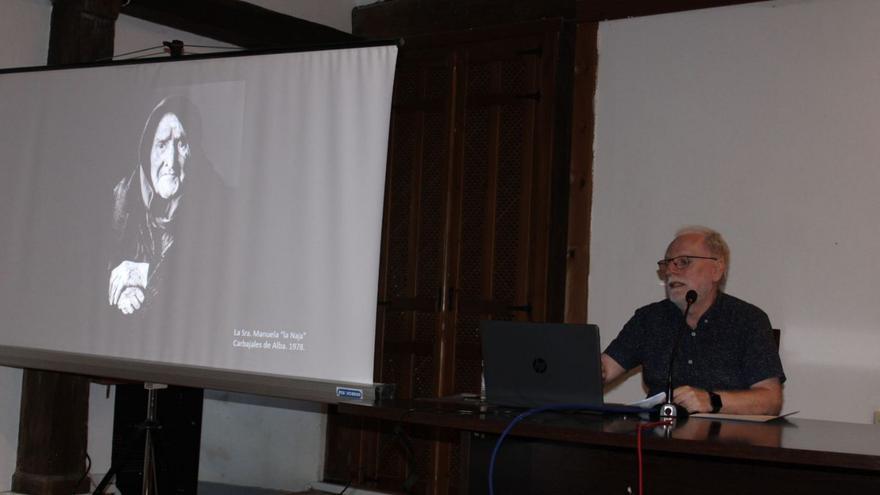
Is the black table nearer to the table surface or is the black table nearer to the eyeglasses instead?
the table surface

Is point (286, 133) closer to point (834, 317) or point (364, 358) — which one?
point (364, 358)

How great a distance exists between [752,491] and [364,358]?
127 cm

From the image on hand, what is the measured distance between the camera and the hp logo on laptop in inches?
105

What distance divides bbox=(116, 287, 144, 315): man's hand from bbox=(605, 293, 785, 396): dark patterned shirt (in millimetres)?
1870

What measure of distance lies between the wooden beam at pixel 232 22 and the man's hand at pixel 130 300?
1.45 m

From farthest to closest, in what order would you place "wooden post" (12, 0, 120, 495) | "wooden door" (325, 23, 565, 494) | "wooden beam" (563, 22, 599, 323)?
"wooden door" (325, 23, 565, 494), "wooden beam" (563, 22, 599, 323), "wooden post" (12, 0, 120, 495)

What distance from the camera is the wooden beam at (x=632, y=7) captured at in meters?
4.55

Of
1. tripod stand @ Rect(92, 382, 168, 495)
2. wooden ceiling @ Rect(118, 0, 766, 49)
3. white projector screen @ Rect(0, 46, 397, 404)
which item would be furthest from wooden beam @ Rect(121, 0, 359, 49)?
tripod stand @ Rect(92, 382, 168, 495)

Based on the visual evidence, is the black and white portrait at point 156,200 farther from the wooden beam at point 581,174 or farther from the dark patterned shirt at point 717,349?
the wooden beam at point 581,174

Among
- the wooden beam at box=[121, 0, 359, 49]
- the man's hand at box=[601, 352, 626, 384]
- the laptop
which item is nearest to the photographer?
the laptop

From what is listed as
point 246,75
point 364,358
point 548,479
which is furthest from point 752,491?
point 246,75

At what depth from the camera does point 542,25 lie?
5.01 metres

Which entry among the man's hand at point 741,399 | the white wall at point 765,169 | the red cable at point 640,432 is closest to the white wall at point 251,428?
the white wall at point 765,169

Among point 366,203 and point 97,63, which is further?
point 97,63
